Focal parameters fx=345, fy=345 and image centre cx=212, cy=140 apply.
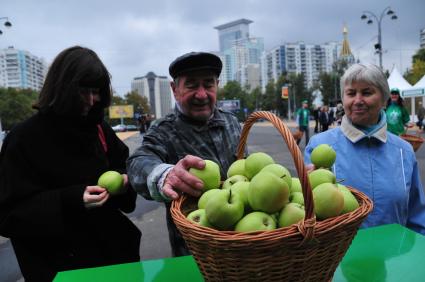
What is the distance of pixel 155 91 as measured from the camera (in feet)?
428

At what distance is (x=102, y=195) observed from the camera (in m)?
1.92

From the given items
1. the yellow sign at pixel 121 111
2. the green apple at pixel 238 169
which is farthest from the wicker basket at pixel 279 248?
the yellow sign at pixel 121 111

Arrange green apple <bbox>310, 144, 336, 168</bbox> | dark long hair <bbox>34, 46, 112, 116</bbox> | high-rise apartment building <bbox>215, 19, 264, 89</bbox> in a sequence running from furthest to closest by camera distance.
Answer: high-rise apartment building <bbox>215, 19, 264, 89</bbox>, dark long hair <bbox>34, 46, 112, 116</bbox>, green apple <bbox>310, 144, 336, 168</bbox>

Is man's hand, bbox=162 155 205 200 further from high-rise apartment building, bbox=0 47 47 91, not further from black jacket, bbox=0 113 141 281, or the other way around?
high-rise apartment building, bbox=0 47 47 91

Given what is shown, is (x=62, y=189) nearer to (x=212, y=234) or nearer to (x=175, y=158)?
(x=175, y=158)

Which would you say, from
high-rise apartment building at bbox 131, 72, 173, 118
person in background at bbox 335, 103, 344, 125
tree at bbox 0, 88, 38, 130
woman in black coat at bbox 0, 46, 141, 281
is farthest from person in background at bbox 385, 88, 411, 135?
high-rise apartment building at bbox 131, 72, 173, 118

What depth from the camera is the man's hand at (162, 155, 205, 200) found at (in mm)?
1369

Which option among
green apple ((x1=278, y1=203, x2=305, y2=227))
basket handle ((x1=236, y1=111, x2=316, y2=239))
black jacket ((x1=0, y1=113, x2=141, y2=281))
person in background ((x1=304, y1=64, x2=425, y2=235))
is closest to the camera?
basket handle ((x1=236, y1=111, x2=316, y2=239))

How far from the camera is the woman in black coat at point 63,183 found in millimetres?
1837

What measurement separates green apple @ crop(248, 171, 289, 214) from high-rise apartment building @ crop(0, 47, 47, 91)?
285ft

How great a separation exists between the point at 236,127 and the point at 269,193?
4.22 feet

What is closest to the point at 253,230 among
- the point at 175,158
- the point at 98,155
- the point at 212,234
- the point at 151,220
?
the point at 212,234

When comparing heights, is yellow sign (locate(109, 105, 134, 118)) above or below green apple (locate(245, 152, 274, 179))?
above

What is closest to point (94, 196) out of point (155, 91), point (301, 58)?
point (301, 58)
